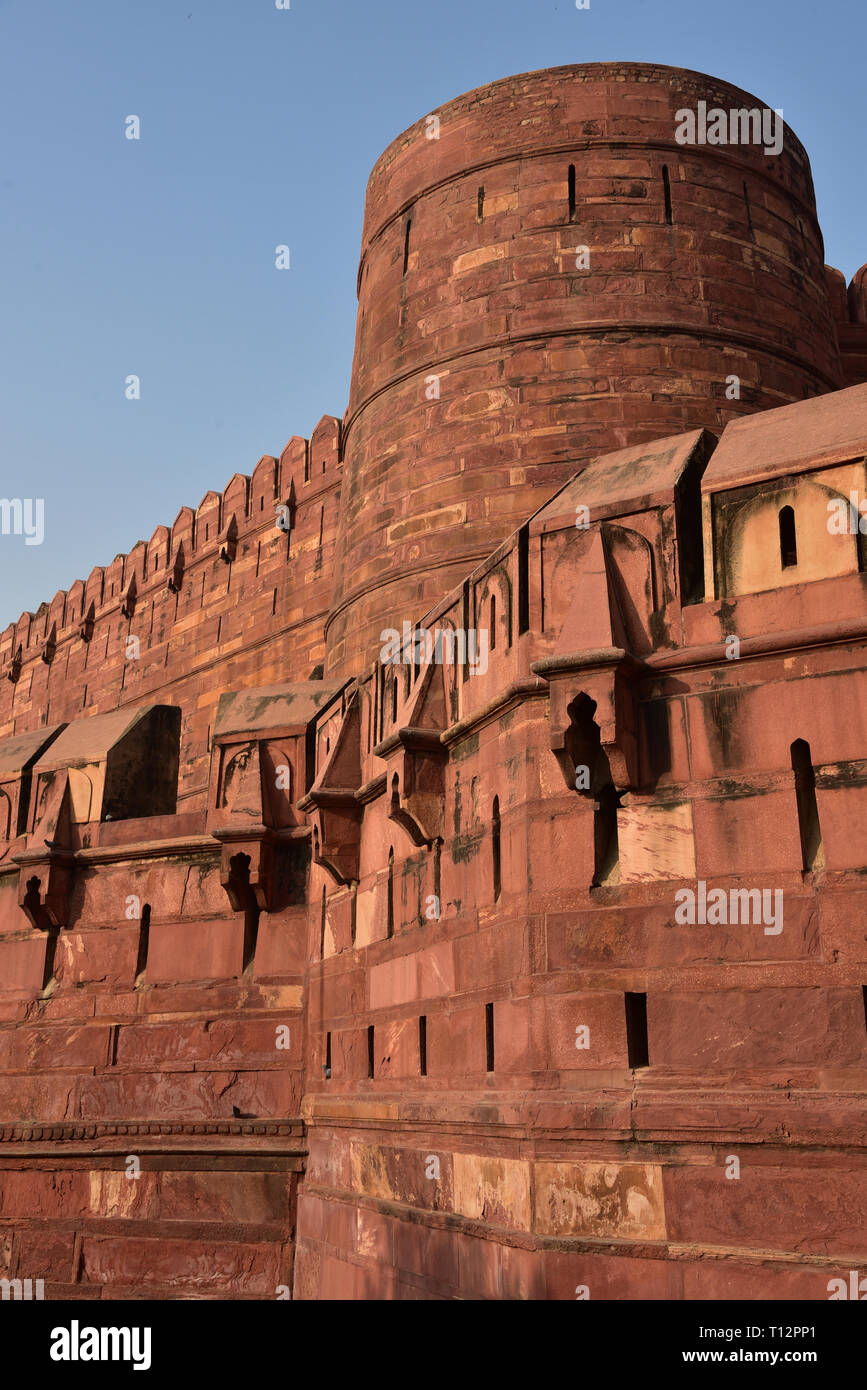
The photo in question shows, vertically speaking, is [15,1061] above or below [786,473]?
below

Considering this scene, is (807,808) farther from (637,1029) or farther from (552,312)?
(552,312)

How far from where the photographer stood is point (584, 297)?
10633 mm

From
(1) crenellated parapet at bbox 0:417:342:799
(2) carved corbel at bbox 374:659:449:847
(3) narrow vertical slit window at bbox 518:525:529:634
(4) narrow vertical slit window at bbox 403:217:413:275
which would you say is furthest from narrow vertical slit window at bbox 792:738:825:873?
(1) crenellated parapet at bbox 0:417:342:799

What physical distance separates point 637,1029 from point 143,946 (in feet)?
19.3

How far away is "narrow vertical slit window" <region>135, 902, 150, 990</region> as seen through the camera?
10703 millimetres

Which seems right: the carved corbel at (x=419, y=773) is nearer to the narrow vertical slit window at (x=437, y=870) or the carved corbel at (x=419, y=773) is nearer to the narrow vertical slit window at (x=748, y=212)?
the narrow vertical slit window at (x=437, y=870)

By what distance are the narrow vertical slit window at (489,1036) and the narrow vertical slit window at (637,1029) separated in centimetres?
98

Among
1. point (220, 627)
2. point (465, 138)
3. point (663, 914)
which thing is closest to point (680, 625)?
point (663, 914)

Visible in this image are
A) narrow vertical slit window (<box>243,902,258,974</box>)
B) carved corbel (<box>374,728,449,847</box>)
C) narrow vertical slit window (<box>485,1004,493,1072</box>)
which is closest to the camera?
narrow vertical slit window (<box>485,1004,493,1072</box>)

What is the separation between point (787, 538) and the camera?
6109 millimetres

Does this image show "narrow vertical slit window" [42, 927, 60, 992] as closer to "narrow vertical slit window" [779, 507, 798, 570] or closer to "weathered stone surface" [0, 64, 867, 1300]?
"weathered stone surface" [0, 64, 867, 1300]

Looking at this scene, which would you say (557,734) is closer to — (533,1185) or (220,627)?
(533,1185)

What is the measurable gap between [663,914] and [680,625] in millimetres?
1326

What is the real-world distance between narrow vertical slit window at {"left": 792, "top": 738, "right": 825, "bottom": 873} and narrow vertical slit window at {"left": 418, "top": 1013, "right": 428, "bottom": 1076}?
8.87 ft
